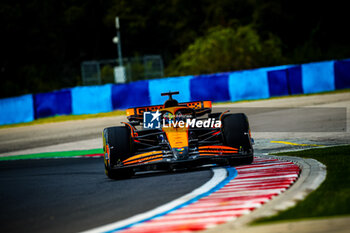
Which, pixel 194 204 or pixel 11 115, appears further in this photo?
pixel 11 115

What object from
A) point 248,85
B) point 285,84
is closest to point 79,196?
point 248,85

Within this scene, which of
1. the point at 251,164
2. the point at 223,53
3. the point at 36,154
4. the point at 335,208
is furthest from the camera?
the point at 223,53

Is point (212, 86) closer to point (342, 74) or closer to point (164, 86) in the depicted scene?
point (164, 86)

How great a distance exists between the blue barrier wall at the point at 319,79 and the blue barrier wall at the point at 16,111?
44.3 feet

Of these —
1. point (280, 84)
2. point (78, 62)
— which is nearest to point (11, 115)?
point (280, 84)

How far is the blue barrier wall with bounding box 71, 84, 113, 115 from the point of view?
29141 mm

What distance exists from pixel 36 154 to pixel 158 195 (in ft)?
32.9

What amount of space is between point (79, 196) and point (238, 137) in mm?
2803

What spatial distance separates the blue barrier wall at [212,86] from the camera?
28281 millimetres

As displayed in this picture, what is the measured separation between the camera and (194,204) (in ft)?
20.5

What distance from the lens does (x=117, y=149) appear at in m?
9.14

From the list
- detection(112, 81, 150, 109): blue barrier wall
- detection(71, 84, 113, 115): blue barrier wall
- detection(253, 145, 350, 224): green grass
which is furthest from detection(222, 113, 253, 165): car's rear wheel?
detection(71, 84, 113, 115): blue barrier wall

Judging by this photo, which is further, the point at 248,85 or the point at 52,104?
the point at 52,104

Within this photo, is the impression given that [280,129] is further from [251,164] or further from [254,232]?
[254,232]
